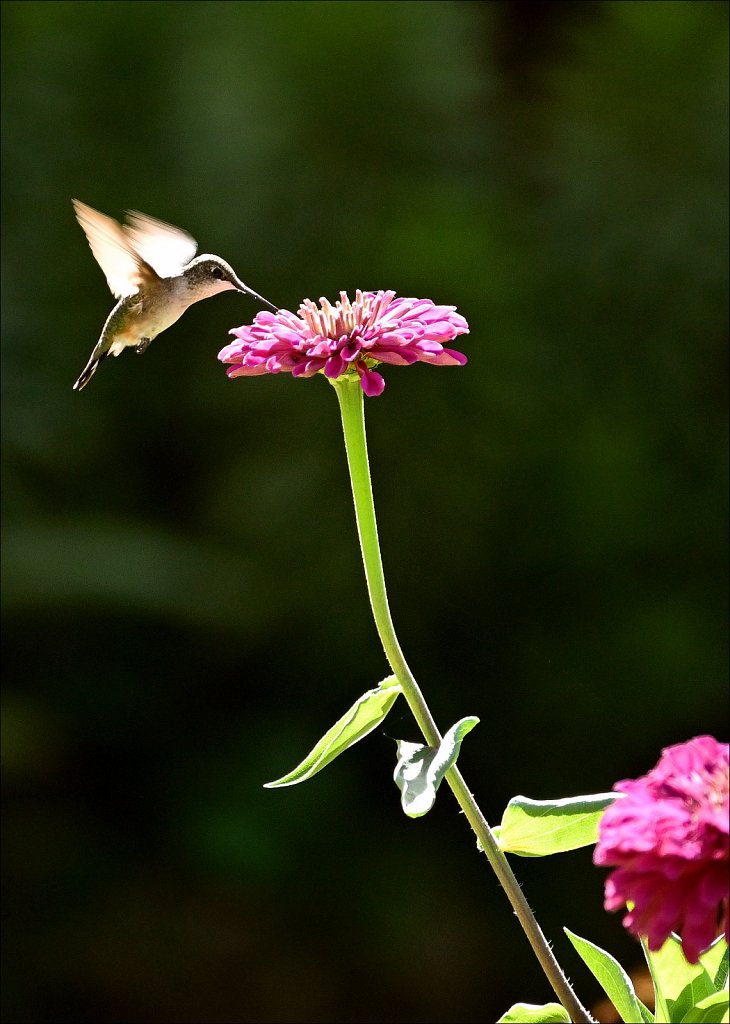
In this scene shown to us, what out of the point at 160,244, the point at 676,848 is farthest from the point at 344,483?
the point at 676,848

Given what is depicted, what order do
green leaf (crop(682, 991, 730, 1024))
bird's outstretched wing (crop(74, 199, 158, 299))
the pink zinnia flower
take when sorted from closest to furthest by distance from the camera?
1. the pink zinnia flower
2. green leaf (crop(682, 991, 730, 1024))
3. bird's outstretched wing (crop(74, 199, 158, 299))

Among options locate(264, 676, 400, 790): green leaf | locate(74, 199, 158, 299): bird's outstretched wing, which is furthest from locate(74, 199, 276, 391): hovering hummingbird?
locate(264, 676, 400, 790): green leaf

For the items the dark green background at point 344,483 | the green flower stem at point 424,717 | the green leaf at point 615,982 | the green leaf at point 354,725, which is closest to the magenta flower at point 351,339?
the green flower stem at point 424,717

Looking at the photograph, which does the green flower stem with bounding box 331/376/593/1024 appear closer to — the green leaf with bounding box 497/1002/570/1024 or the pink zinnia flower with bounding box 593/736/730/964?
the green leaf with bounding box 497/1002/570/1024

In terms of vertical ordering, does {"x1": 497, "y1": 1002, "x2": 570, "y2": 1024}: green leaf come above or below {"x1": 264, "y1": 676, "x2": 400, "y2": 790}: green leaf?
below

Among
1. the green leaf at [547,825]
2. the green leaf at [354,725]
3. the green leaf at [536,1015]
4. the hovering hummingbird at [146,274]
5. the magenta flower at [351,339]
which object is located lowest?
the green leaf at [536,1015]

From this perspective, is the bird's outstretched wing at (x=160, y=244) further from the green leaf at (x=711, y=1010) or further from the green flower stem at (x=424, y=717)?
the green leaf at (x=711, y=1010)
